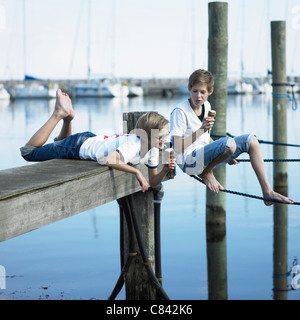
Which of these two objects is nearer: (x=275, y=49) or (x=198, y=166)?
(x=198, y=166)

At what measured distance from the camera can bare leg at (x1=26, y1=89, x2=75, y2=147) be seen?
5637 mm

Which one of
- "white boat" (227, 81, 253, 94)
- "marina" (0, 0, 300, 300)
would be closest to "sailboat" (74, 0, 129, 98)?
"white boat" (227, 81, 253, 94)

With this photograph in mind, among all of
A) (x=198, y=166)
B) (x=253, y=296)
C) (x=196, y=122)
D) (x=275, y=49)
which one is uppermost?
(x=275, y=49)

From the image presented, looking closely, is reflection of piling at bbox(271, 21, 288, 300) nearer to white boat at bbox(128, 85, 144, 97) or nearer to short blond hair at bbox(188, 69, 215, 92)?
short blond hair at bbox(188, 69, 215, 92)

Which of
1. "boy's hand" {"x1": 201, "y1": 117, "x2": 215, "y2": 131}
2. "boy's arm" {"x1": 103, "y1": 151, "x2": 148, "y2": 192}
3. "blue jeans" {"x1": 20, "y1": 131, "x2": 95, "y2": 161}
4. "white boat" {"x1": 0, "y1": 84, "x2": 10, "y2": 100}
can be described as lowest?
"boy's arm" {"x1": 103, "y1": 151, "x2": 148, "y2": 192}

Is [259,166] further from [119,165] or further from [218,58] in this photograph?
[218,58]

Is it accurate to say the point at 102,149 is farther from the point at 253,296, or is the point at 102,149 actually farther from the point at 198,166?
the point at 253,296

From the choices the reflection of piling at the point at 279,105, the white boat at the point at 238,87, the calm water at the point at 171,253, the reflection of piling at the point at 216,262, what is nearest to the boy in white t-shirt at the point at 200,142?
the calm water at the point at 171,253

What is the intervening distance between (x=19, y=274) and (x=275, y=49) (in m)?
6.60

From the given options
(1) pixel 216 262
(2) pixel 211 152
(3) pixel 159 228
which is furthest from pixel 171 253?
(2) pixel 211 152

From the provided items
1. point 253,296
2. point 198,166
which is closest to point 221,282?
point 253,296

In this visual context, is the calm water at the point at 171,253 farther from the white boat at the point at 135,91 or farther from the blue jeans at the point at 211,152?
the white boat at the point at 135,91
